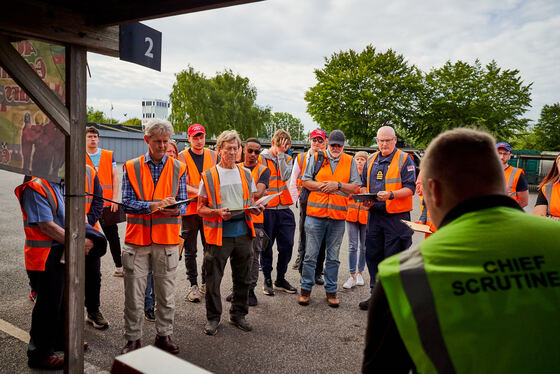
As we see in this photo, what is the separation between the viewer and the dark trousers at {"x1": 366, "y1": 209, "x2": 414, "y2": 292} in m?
4.89

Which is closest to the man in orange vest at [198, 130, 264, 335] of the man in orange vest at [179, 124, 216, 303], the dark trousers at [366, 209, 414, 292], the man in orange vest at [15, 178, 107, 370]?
the man in orange vest at [179, 124, 216, 303]

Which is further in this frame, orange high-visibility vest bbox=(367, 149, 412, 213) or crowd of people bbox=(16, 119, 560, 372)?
orange high-visibility vest bbox=(367, 149, 412, 213)

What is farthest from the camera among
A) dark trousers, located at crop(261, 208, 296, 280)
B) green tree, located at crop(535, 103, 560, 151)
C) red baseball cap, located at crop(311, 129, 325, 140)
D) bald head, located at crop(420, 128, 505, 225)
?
green tree, located at crop(535, 103, 560, 151)

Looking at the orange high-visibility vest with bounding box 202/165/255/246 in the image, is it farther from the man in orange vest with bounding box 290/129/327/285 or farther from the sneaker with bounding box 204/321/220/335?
the man in orange vest with bounding box 290/129/327/285

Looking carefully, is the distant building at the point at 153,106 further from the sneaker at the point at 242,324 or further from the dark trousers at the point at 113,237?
the sneaker at the point at 242,324

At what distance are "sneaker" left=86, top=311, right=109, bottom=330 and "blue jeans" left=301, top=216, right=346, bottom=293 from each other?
2.43 meters

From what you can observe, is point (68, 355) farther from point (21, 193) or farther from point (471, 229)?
point (471, 229)

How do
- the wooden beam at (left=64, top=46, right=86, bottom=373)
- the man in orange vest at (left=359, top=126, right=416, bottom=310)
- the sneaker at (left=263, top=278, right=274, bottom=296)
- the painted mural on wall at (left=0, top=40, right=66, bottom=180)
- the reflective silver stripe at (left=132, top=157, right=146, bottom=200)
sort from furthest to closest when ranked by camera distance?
the sneaker at (left=263, top=278, right=274, bottom=296)
the man in orange vest at (left=359, top=126, right=416, bottom=310)
the reflective silver stripe at (left=132, top=157, right=146, bottom=200)
the painted mural on wall at (left=0, top=40, right=66, bottom=180)
the wooden beam at (left=64, top=46, right=86, bottom=373)

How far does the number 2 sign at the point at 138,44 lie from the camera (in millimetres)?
3199

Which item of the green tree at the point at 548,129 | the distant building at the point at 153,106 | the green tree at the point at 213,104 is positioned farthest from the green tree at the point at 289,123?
the green tree at the point at 548,129

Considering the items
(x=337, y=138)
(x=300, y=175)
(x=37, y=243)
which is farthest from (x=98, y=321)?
(x=337, y=138)

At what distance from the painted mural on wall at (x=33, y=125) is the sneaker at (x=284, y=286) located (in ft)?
11.1

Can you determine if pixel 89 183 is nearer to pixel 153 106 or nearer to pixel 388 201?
pixel 388 201

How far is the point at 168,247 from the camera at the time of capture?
3836 millimetres
